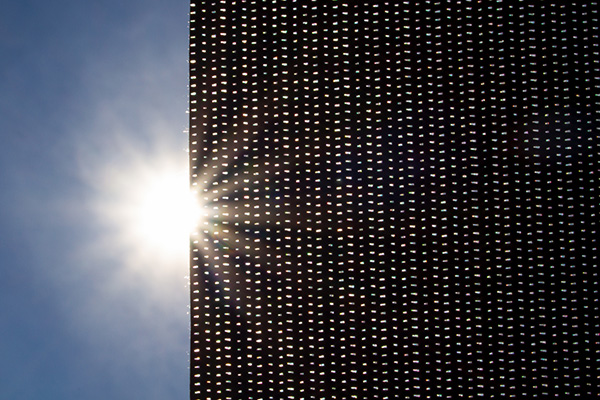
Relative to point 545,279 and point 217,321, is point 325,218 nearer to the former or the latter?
point 217,321

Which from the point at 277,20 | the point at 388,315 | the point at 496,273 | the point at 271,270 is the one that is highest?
the point at 277,20

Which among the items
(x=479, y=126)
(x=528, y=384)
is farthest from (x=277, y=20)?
(x=528, y=384)

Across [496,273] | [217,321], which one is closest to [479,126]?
[496,273]

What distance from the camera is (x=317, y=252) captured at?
1852 millimetres

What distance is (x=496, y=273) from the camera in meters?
1.79

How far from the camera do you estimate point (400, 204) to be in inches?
72.6

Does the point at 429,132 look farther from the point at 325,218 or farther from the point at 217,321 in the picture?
the point at 217,321

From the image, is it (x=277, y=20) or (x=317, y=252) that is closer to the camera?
(x=317, y=252)

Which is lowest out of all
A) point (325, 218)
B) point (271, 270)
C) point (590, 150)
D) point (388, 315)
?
point (388, 315)

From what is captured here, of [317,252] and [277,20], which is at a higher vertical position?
[277,20]

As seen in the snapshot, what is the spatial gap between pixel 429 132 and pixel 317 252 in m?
0.86

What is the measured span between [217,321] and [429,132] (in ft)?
4.89

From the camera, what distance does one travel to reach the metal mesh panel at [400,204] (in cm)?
178

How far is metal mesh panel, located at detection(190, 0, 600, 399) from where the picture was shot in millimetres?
1779
